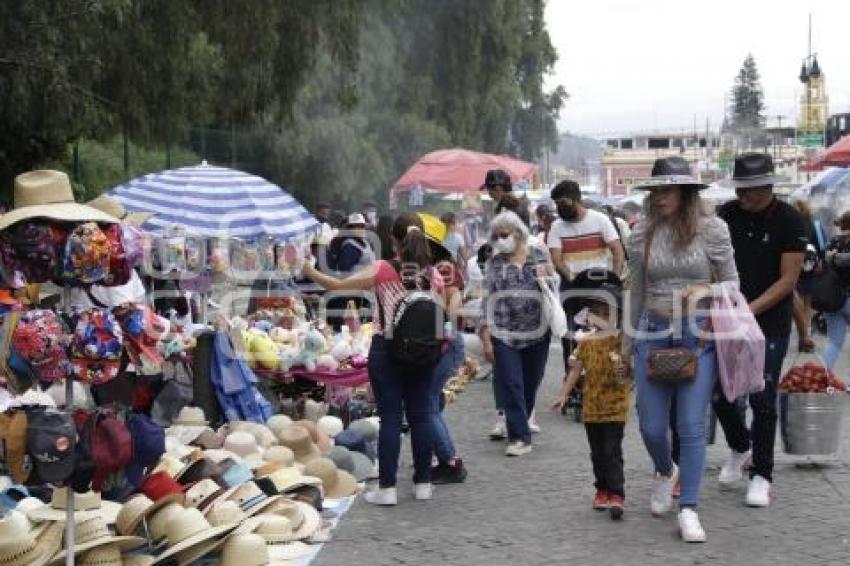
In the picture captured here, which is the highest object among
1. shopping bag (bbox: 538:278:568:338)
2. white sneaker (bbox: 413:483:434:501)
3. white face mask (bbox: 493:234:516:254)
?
white face mask (bbox: 493:234:516:254)

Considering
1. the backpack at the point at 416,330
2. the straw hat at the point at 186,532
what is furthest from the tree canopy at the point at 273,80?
the straw hat at the point at 186,532

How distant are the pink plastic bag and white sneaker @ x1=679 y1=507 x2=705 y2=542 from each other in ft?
2.00

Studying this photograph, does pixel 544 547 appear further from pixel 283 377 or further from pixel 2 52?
pixel 2 52

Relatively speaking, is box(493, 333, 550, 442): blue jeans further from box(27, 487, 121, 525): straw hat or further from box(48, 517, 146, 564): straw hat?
box(48, 517, 146, 564): straw hat

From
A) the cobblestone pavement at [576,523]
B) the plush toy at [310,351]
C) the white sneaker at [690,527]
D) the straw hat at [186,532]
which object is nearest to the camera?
the straw hat at [186,532]

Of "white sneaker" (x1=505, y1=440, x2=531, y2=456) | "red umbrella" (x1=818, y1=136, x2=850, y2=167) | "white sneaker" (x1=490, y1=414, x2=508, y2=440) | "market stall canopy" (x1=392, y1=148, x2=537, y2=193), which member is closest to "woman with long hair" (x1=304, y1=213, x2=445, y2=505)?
"white sneaker" (x1=505, y1=440, x2=531, y2=456)

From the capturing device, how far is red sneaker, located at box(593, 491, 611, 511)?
22.0ft

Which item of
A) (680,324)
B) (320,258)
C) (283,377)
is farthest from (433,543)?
(320,258)

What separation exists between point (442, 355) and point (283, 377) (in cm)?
250

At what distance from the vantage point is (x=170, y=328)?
27.1ft

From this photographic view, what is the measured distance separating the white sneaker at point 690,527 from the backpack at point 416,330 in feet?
5.23

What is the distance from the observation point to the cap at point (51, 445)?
4.78m

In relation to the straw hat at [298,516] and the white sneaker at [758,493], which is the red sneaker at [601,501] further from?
the straw hat at [298,516]

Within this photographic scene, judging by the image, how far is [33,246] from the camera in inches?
193
